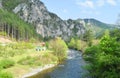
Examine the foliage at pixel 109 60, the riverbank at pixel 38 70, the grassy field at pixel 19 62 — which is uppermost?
the foliage at pixel 109 60

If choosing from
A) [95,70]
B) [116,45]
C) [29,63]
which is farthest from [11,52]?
[116,45]

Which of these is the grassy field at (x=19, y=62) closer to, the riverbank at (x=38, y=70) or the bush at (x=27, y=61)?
the bush at (x=27, y=61)

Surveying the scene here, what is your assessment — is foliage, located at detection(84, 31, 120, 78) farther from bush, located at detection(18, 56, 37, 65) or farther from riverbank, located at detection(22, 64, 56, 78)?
bush, located at detection(18, 56, 37, 65)

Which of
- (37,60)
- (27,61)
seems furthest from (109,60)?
(37,60)

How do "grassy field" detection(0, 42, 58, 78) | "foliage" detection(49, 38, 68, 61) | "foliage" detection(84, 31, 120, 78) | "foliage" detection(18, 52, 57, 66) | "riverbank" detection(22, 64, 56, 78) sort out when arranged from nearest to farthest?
"foliage" detection(84, 31, 120, 78), "grassy field" detection(0, 42, 58, 78), "riverbank" detection(22, 64, 56, 78), "foliage" detection(18, 52, 57, 66), "foliage" detection(49, 38, 68, 61)

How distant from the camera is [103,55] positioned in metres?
64.4

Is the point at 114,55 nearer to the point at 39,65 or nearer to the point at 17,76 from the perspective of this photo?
the point at 17,76

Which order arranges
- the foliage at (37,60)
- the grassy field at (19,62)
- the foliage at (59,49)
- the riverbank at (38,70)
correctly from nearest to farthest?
1. the grassy field at (19,62)
2. the riverbank at (38,70)
3. the foliage at (37,60)
4. the foliage at (59,49)

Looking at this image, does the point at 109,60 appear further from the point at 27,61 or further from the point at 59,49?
the point at 59,49

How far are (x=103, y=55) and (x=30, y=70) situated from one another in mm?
55942

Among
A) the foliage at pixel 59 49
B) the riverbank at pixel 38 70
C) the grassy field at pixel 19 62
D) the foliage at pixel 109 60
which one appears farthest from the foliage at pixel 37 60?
the foliage at pixel 109 60

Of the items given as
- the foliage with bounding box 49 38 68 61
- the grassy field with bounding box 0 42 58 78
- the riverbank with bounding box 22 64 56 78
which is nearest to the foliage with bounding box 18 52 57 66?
the grassy field with bounding box 0 42 58 78

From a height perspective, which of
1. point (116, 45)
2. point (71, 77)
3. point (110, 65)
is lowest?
point (71, 77)

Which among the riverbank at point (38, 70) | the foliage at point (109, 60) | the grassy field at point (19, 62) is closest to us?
the foliage at point (109, 60)
